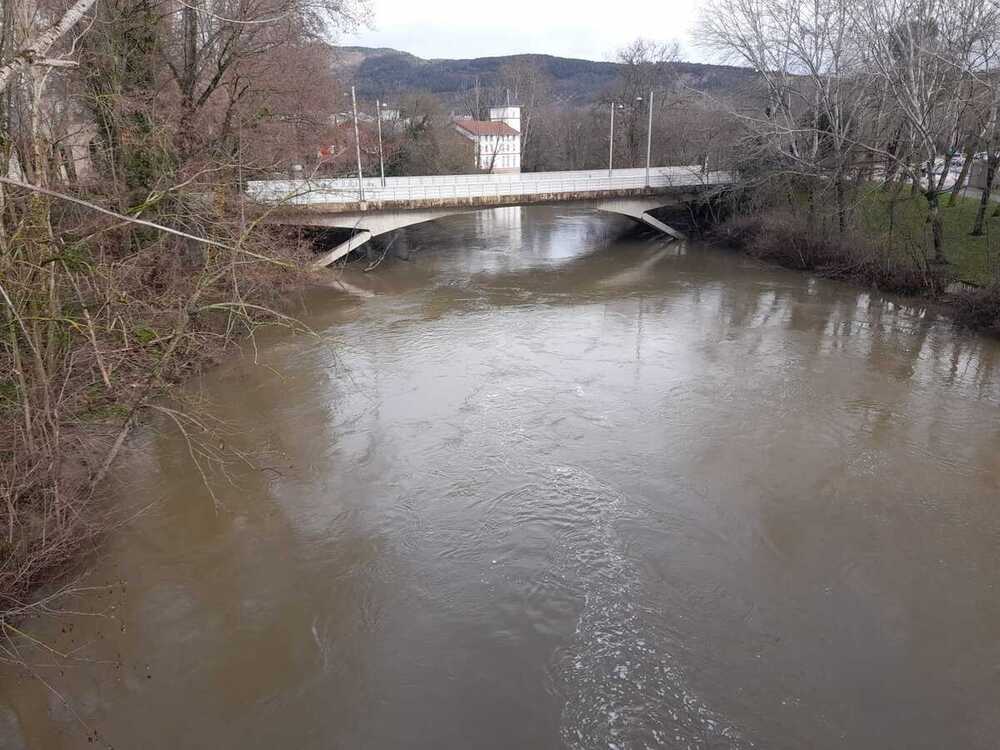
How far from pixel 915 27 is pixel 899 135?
4028mm

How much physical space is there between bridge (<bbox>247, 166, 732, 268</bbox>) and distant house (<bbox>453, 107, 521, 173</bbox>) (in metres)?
33.4

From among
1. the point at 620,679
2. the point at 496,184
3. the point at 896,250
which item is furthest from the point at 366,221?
the point at 620,679

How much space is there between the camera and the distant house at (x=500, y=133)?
6500cm

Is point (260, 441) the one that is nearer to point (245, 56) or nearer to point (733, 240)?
point (245, 56)

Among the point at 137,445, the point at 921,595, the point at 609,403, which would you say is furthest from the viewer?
the point at 609,403

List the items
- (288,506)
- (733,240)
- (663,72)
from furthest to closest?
1. (663,72)
2. (733,240)
3. (288,506)

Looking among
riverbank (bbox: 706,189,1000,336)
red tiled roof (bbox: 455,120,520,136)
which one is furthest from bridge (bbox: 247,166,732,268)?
red tiled roof (bbox: 455,120,520,136)

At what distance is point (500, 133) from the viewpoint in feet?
204

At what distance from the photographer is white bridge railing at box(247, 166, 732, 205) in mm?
24375

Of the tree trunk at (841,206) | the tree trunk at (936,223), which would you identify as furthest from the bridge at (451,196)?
the tree trunk at (936,223)

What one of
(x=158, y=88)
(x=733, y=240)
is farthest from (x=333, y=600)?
(x=733, y=240)

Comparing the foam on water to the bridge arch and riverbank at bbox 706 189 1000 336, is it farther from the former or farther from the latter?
the bridge arch

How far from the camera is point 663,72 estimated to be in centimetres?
5322

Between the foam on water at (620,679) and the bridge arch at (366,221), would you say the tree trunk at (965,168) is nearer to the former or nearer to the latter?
the bridge arch at (366,221)
